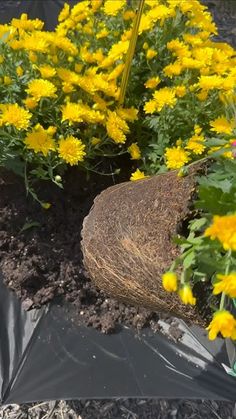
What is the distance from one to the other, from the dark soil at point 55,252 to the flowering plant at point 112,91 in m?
0.09

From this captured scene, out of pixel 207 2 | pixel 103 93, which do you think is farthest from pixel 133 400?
pixel 207 2

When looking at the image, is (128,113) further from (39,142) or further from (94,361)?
(94,361)

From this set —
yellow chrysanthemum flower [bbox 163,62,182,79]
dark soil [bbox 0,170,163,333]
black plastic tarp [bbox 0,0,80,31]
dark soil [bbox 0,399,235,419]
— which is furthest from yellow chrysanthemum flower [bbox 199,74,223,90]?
black plastic tarp [bbox 0,0,80,31]

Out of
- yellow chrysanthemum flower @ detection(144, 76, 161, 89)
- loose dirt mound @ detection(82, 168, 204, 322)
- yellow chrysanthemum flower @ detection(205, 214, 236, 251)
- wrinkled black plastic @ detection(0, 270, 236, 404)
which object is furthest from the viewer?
yellow chrysanthemum flower @ detection(144, 76, 161, 89)

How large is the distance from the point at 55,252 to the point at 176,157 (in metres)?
0.51

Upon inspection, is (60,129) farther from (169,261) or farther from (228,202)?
(228,202)

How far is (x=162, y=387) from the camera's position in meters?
1.65

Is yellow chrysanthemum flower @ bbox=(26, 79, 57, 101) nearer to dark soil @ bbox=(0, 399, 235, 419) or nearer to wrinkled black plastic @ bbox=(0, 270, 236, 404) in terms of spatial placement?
wrinkled black plastic @ bbox=(0, 270, 236, 404)

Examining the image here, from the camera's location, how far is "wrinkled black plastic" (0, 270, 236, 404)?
1.63 m

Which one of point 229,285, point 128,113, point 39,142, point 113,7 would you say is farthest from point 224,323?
point 113,7

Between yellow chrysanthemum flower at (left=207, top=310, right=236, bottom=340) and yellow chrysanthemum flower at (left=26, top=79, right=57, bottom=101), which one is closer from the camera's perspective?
yellow chrysanthemum flower at (left=207, top=310, right=236, bottom=340)

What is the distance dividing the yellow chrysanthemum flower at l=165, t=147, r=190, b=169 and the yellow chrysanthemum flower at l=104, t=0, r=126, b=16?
542mm

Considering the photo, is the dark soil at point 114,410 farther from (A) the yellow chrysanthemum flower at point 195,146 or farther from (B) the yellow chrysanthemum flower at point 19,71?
(B) the yellow chrysanthemum flower at point 19,71

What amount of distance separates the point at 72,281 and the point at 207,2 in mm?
3103
